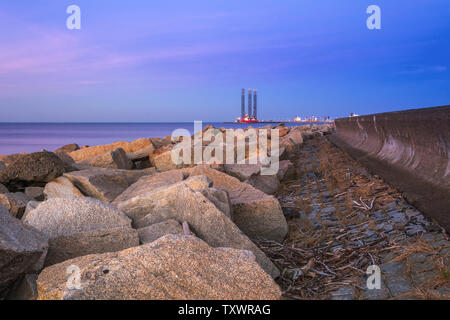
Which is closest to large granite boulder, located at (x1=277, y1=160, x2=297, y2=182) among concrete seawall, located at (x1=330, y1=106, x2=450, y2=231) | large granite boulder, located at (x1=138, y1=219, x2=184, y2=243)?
concrete seawall, located at (x1=330, y1=106, x2=450, y2=231)

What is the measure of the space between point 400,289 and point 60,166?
438cm

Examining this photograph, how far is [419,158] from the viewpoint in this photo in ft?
13.3

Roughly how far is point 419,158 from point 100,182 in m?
3.73

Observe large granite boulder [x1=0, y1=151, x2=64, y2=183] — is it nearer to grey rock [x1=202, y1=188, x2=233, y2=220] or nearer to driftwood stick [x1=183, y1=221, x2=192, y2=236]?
grey rock [x1=202, y1=188, x2=233, y2=220]

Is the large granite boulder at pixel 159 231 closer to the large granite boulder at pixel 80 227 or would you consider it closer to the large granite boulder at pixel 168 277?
the large granite boulder at pixel 80 227

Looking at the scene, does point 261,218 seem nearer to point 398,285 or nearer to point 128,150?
point 398,285

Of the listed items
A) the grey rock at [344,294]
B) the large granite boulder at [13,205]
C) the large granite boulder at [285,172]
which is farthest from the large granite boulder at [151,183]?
the grey rock at [344,294]

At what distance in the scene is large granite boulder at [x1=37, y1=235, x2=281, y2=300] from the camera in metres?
1.89

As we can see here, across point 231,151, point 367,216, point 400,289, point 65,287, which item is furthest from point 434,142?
point 231,151

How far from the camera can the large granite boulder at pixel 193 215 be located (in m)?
2.99

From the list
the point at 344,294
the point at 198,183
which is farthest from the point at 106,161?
the point at 344,294

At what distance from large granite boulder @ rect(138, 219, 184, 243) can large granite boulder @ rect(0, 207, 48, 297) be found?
708 millimetres
